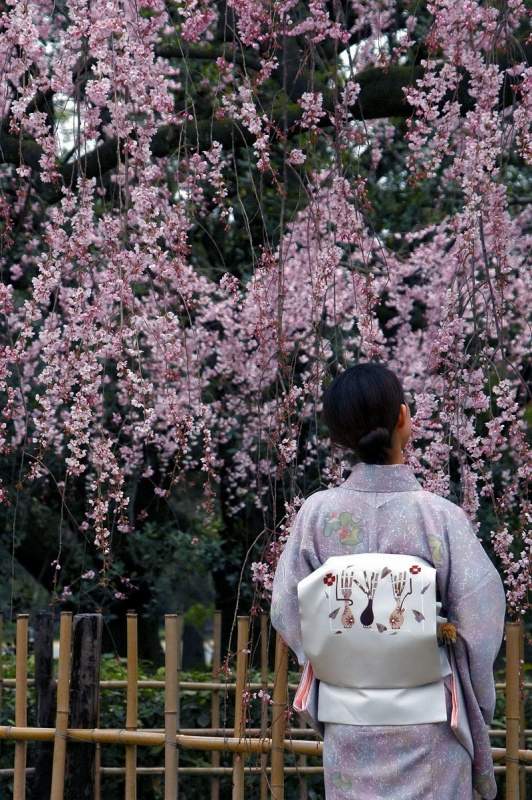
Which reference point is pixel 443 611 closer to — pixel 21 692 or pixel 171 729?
pixel 171 729

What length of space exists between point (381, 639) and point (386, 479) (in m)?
0.28

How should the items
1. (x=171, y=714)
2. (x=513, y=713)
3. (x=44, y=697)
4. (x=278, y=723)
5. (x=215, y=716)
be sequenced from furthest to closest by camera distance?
(x=215, y=716) → (x=44, y=697) → (x=171, y=714) → (x=278, y=723) → (x=513, y=713)

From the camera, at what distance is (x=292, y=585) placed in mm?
2168

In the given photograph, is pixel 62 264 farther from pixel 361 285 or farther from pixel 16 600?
pixel 16 600

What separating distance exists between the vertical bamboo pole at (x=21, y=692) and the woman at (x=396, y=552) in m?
0.99

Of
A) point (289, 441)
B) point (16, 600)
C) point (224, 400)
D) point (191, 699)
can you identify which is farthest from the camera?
point (16, 600)

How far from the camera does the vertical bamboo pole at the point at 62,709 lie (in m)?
2.91

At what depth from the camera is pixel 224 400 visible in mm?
6344

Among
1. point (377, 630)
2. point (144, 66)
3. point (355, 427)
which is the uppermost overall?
point (144, 66)

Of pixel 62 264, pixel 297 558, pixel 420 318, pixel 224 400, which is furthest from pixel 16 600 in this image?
pixel 297 558

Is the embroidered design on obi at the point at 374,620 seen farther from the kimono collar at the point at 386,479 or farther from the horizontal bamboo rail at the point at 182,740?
the horizontal bamboo rail at the point at 182,740

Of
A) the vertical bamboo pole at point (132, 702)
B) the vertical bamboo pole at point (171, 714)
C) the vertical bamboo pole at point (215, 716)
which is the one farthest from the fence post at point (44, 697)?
the vertical bamboo pole at point (215, 716)

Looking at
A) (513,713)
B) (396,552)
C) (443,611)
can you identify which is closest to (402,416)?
(396,552)

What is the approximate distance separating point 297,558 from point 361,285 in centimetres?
95
